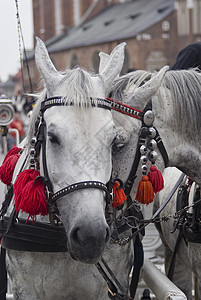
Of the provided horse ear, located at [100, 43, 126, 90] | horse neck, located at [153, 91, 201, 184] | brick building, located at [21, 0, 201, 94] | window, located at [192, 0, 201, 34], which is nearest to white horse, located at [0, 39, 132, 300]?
horse ear, located at [100, 43, 126, 90]

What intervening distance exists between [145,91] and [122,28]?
39.1 metres

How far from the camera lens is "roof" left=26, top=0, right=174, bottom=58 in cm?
3928

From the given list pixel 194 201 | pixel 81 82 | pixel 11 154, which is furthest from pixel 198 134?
pixel 11 154

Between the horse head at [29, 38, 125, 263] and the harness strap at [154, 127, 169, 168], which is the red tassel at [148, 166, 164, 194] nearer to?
the harness strap at [154, 127, 169, 168]

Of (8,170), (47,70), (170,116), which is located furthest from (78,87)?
(8,170)

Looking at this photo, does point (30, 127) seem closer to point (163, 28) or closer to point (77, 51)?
point (163, 28)

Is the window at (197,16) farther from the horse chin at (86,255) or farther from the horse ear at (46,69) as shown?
the horse chin at (86,255)

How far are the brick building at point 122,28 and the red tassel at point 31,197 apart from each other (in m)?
30.4

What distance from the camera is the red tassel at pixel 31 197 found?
2445 millimetres

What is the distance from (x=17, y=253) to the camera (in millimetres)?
2705

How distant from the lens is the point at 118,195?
260 centimetres

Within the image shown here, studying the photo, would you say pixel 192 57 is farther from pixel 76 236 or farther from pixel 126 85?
pixel 76 236

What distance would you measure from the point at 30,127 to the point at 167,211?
1.54 m

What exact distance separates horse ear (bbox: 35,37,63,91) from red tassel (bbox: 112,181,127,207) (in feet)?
1.83
